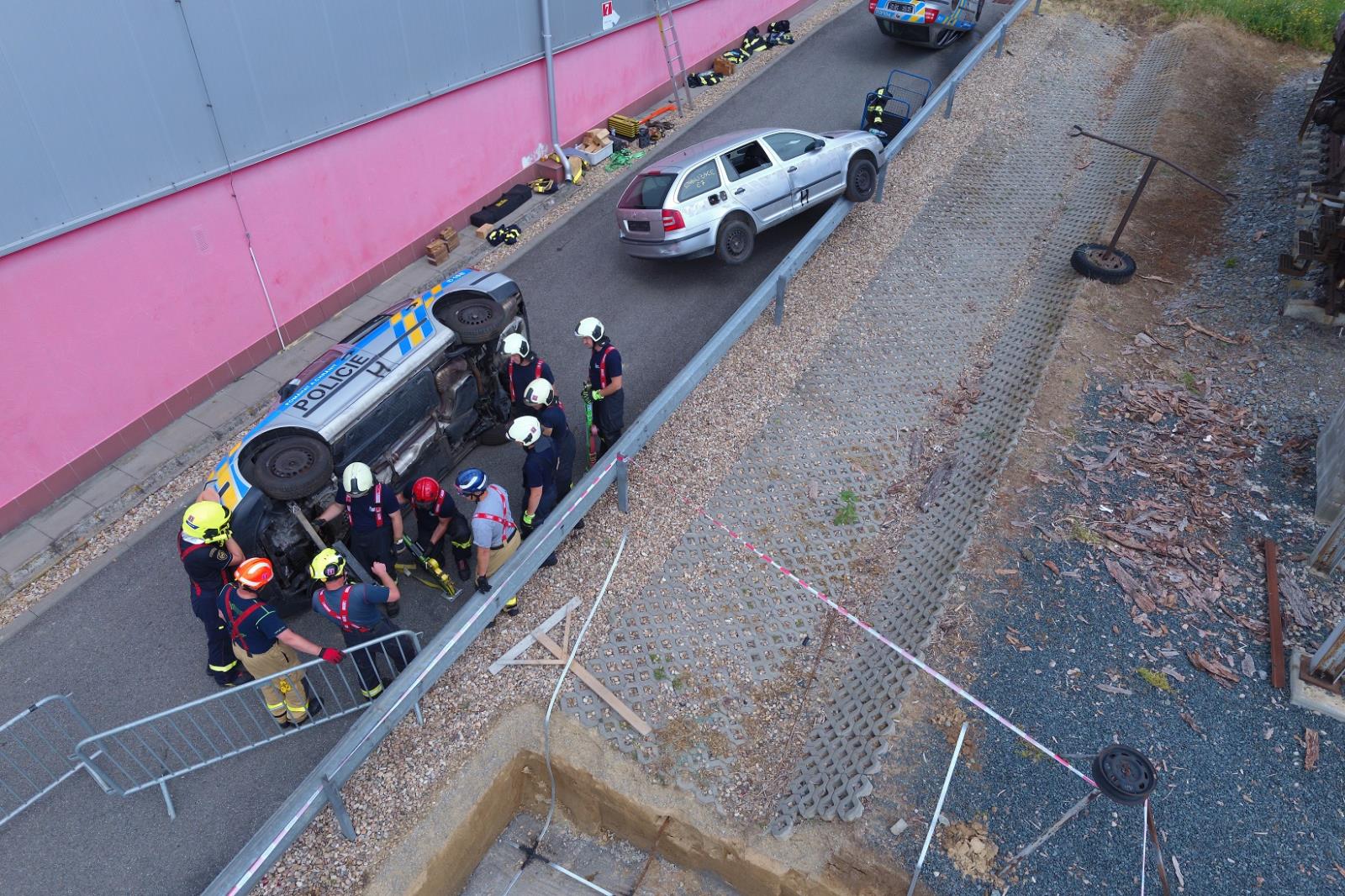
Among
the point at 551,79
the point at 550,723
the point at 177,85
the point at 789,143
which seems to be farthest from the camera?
the point at 551,79

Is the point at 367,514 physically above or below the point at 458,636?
above

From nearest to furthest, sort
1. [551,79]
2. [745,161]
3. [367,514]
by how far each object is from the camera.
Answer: [367,514], [745,161], [551,79]

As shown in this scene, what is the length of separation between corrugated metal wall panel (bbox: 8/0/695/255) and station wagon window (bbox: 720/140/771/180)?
4.68 meters

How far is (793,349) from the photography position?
10.0 meters

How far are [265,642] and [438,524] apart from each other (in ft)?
6.03

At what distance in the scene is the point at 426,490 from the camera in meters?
7.01

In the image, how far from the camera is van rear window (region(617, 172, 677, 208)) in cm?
1085

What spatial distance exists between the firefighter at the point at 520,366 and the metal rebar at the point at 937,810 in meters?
4.92

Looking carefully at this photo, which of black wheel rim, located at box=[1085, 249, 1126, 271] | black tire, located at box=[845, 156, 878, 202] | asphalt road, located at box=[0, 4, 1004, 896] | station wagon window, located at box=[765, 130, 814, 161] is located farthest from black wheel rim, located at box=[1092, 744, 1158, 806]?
black tire, located at box=[845, 156, 878, 202]

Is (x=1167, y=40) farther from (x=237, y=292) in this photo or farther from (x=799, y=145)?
(x=237, y=292)

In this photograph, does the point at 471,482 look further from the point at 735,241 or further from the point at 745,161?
the point at 745,161

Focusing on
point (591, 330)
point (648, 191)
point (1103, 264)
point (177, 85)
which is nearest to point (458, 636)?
point (591, 330)

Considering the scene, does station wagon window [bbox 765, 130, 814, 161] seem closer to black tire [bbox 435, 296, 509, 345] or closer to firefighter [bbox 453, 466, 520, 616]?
black tire [bbox 435, 296, 509, 345]

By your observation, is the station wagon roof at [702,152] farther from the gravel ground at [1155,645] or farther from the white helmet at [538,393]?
the gravel ground at [1155,645]
